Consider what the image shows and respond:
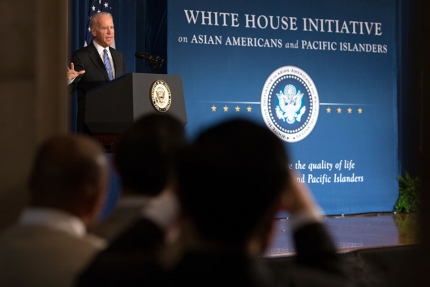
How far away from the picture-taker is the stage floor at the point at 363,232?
3.57 metres

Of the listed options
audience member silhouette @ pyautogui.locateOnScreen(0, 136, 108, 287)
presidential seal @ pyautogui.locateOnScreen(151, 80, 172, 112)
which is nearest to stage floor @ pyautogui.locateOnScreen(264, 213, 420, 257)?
presidential seal @ pyautogui.locateOnScreen(151, 80, 172, 112)

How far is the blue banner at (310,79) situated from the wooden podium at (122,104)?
1.54 meters

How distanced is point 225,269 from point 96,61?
4.16 meters

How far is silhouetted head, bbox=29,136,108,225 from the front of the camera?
0.85 meters

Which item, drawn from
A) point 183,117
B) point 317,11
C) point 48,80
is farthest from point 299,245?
point 317,11

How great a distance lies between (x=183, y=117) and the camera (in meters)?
3.31

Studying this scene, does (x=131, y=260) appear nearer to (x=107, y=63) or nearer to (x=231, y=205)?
(x=231, y=205)

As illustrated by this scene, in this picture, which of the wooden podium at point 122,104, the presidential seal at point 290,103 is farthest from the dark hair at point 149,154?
the presidential seal at point 290,103

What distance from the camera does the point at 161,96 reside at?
3.18 m

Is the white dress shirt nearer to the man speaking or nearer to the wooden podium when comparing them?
the wooden podium

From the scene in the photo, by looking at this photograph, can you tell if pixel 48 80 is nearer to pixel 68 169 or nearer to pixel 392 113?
pixel 68 169

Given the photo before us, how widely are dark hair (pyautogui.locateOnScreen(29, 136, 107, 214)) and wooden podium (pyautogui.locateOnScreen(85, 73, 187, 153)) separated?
205cm

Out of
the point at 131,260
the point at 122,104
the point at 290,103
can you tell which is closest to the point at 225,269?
the point at 131,260

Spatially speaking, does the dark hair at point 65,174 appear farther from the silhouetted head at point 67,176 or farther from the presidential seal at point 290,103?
the presidential seal at point 290,103
